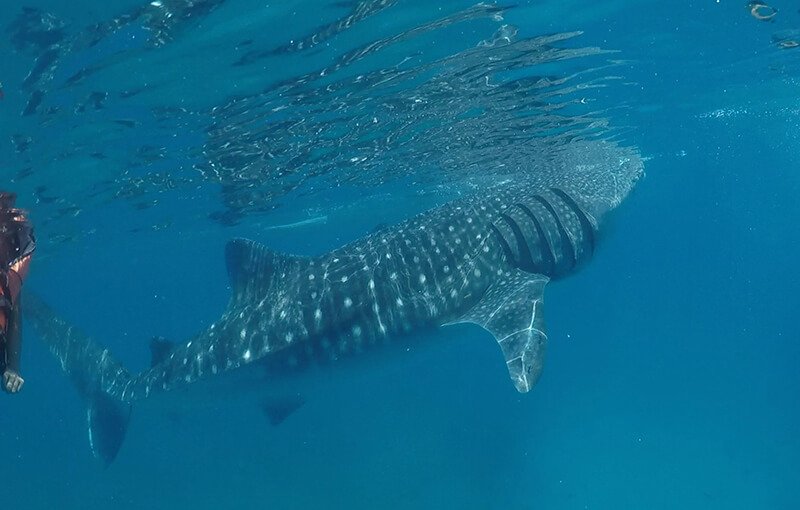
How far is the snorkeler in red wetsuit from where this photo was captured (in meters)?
2.46

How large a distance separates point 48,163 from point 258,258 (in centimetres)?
892

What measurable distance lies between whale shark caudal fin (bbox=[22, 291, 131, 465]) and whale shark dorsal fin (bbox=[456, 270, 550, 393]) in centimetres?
681

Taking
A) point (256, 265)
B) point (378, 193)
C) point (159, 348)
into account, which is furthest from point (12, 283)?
point (378, 193)

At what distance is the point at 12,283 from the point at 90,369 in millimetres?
10647

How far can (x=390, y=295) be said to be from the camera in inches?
392

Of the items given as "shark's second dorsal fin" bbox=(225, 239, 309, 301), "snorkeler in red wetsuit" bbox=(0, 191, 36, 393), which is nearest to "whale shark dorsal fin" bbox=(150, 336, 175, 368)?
"shark's second dorsal fin" bbox=(225, 239, 309, 301)

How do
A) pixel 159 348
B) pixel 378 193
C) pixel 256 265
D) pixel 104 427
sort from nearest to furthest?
1. pixel 256 265
2. pixel 159 348
3. pixel 104 427
4. pixel 378 193

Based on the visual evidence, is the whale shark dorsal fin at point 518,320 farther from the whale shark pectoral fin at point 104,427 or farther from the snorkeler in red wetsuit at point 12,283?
the whale shark pectoral fin at point 104,427

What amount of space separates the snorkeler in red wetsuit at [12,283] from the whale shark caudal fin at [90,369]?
32.1ft

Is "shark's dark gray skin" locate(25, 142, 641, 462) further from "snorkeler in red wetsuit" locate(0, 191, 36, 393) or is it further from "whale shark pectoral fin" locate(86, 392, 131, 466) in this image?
"snorkeler in red wetsuit" locate(0, 191, 36, 393)

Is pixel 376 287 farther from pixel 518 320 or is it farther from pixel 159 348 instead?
pixel 159 348

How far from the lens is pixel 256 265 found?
1058 cm

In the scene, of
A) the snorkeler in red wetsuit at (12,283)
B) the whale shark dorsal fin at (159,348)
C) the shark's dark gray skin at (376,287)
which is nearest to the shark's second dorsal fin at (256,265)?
the shark's dark gray skin at (376,287)

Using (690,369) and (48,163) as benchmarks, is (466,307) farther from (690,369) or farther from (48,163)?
(690,369)
